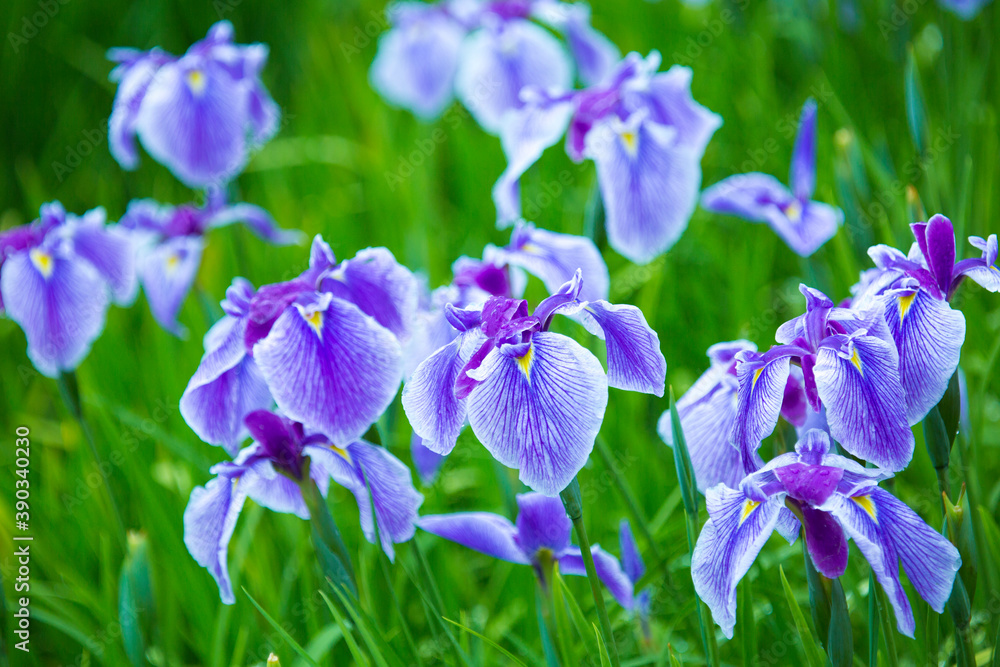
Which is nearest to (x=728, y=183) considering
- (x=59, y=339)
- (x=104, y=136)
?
(x=59, y=339)

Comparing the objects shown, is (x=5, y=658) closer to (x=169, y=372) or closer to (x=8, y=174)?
(x=169, y=372)

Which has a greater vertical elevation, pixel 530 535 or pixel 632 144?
pixel 632 144

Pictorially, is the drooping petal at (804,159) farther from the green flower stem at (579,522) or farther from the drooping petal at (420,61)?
the drooping petal at (420,61)

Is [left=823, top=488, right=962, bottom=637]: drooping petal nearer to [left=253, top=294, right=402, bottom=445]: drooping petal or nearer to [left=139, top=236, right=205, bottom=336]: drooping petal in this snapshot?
[left=253, top=294, right=402, bottom=445]: drooping petal

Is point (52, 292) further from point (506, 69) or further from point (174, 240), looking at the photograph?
point (506, 69)

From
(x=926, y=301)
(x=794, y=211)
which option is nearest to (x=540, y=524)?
(x=926, y=301)

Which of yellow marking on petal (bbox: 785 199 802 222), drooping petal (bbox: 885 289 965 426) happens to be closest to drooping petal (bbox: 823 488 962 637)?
drooping petal (bbox: 885 289 965 426)

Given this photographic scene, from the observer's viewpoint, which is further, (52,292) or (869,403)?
(52,292)
